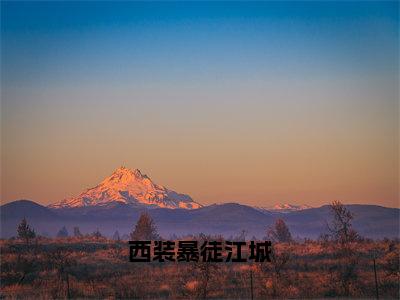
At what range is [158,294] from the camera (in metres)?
32.2

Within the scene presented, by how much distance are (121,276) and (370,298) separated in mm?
16817

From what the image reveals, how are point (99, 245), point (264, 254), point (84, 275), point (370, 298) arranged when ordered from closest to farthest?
point (370, 298)
point (264, 254)
point (84, 275)
point (99, 245)

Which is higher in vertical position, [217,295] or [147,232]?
[147,232]

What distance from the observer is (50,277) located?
39.7 metres

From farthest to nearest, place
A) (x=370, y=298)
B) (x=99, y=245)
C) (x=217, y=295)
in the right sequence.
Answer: (x=99, y=245), (x=217, y=295), (x=370, y=298)

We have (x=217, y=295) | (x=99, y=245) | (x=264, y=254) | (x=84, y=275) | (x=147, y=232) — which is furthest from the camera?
(x=147, y=232)

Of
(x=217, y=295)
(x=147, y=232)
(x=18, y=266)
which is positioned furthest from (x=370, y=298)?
(x=147, y=232)

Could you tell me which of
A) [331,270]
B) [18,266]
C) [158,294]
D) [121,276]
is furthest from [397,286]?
[18,266]

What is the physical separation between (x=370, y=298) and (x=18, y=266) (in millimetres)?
23645

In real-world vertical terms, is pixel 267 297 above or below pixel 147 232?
below

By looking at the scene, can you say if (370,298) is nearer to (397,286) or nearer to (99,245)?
(397,286)

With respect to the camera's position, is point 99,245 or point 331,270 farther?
point 99,245

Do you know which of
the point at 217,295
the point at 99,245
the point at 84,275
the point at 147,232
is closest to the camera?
the point at 217,295

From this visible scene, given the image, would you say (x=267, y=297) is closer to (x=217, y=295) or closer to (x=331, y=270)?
(x=217, y=295)
